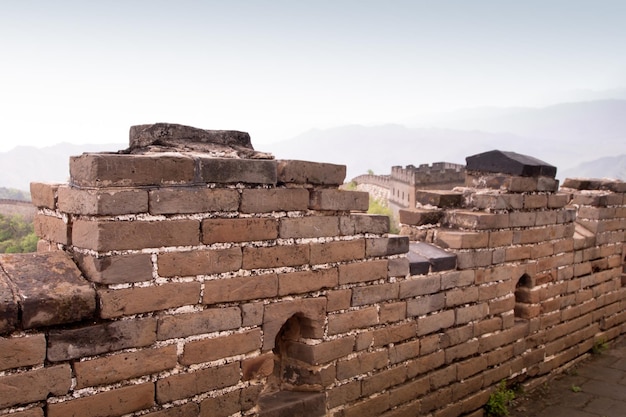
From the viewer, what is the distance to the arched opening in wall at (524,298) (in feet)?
18.8

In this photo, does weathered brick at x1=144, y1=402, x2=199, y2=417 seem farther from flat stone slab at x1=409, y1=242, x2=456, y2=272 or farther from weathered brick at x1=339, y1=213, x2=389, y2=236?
flat stone slab at x1=409, y1=242, x2=456, y2=272

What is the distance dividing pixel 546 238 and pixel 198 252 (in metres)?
4.21

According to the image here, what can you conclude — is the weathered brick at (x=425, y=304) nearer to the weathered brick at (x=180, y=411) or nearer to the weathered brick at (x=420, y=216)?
the weathered brick at (x=420, y=216)

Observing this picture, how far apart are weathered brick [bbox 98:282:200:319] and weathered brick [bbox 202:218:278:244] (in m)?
0.29

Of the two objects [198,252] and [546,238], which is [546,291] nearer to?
[546,238]

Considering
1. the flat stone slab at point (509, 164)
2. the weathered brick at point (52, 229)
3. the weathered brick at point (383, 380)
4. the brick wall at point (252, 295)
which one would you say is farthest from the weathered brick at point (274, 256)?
the flat stone slab at point (509, 164)

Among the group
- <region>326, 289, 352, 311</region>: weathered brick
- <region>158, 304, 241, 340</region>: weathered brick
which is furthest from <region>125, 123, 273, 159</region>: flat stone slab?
<region>326, 289, 352, 311</region>: weathered brick

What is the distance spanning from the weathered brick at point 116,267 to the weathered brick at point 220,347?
0.50 metres

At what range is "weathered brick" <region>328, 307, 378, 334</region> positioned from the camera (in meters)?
3.73

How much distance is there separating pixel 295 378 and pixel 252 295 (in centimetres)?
88

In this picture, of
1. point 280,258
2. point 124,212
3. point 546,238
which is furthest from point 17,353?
point 546,238

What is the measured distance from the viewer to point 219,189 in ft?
9.98

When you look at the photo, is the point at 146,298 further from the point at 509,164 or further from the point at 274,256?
the point at 509,164

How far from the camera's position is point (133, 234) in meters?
2.73
